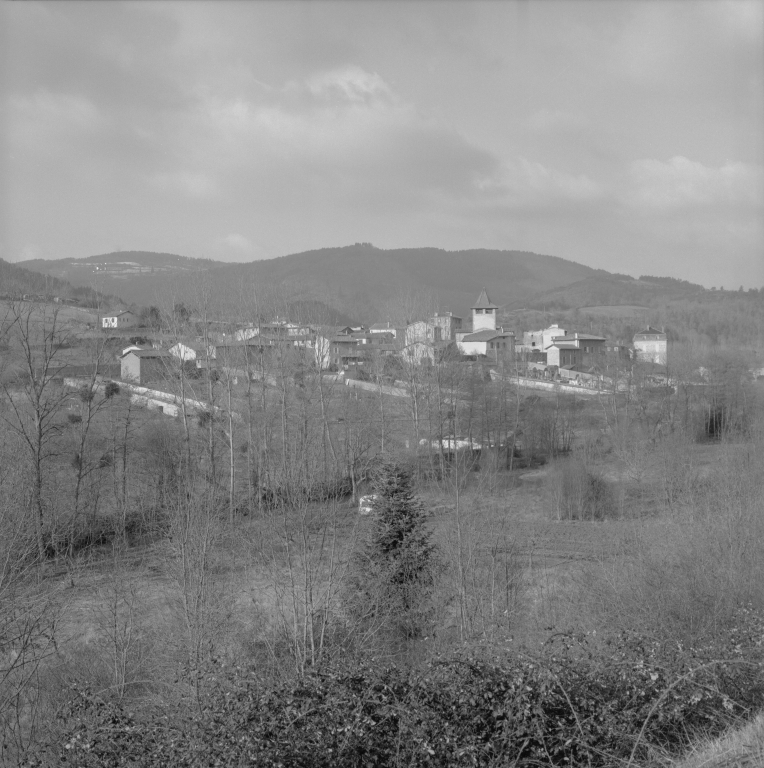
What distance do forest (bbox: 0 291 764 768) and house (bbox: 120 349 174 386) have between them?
118 centimetres

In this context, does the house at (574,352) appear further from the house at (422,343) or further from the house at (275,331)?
the house at (275,331)

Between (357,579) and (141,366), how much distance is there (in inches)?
997

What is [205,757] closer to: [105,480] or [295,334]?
[105,480]

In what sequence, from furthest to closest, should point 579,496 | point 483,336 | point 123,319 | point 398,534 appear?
point 483,336
point 123,319
point 579,496
point 398,534

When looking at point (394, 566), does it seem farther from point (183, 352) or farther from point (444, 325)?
point (444, 325)

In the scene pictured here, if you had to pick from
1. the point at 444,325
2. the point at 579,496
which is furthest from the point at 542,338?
the point at 579,496

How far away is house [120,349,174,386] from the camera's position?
31672 mm

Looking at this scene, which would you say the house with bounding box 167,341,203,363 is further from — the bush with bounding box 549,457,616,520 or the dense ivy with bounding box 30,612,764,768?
the dense ivy with bounding box 30,612,764,768

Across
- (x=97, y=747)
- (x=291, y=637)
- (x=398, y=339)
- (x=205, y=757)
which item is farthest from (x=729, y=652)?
(x=398, y=339)

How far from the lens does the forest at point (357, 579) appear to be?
190 inches

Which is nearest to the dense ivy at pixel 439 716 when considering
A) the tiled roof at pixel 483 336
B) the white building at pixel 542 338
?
the tiled roof at pixel 483 336

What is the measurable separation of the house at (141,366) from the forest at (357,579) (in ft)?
3.86

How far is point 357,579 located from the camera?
1109cm

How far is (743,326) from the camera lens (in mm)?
68938
